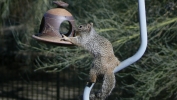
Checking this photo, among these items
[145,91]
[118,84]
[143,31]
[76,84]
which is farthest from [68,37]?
[76,84]

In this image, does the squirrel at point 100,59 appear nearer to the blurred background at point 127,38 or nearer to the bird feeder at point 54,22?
the bird feeder at point 54,22

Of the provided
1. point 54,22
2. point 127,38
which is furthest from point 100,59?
point 127,38

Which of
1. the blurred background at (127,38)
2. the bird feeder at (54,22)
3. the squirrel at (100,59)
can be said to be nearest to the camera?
the squirrel at (100,59)

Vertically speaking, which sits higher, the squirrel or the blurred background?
the squirrel

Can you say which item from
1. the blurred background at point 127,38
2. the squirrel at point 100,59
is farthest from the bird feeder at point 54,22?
the blurred background at point 127,38

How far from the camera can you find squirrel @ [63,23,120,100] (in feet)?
12.7

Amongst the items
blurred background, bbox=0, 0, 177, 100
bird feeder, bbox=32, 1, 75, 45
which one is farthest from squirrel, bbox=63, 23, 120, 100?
blurred background, bbox=0, 0, 177, 100

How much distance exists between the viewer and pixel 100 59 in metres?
3.97

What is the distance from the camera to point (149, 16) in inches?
283

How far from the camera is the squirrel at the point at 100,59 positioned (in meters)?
3.88

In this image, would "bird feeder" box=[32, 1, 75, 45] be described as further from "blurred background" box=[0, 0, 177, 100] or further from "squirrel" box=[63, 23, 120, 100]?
"blurred background" box=[0, 0, 177, 100]

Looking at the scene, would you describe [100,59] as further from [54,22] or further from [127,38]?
[127,38]

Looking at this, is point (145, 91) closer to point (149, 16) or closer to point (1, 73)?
point (149, 16)

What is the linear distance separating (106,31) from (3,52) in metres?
5.83
